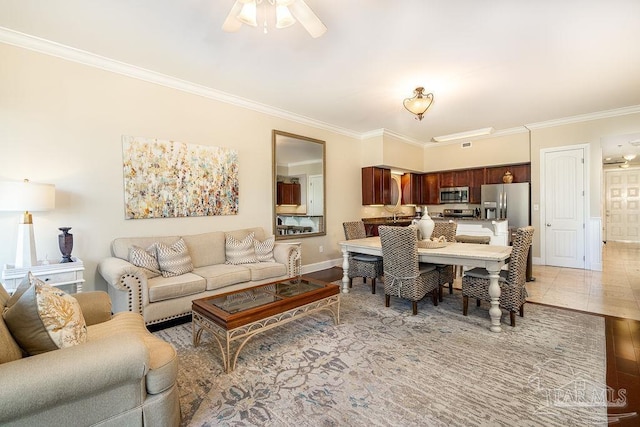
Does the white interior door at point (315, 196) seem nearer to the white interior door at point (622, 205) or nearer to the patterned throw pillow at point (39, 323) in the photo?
the patterned throw pillow at point (39, 323)

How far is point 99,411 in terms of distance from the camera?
1314 mm

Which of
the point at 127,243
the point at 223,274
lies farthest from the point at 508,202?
the point at 127,243

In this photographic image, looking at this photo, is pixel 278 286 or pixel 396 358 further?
pixel 278 286

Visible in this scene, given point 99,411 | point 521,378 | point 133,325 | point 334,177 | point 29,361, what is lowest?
point 521,378

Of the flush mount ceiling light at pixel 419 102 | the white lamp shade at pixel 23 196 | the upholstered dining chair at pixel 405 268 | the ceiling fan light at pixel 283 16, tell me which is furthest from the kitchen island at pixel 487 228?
the white lamp shade at pixel 23 196

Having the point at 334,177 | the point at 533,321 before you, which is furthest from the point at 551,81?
the point at 334,177

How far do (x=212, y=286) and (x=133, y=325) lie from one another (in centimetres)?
132

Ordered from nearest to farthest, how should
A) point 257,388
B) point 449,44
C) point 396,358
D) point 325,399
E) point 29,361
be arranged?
1. point 29,361
2. point 325,399
3. point 257,388
4. point 396,358
5. point 449,44

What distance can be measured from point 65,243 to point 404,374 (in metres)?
3.21

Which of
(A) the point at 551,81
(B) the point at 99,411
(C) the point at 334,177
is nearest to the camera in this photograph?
(B) the point at 99,411

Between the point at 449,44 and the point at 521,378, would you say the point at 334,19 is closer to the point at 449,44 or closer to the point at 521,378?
the point at 449,44

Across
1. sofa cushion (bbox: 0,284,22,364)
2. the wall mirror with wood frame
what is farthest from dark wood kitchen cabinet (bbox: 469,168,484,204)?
sofa cushion (bbox: 0,284,22,364)

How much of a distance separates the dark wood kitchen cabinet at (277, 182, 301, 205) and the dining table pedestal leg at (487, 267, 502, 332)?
126 inches

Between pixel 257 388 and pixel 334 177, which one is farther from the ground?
pixel 334 177
